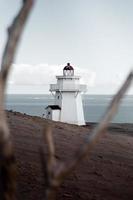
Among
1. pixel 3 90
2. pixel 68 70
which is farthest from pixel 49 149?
pixel 68 70

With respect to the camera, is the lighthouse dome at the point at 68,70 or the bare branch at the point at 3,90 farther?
the lighthouse dome at the point at 68,70

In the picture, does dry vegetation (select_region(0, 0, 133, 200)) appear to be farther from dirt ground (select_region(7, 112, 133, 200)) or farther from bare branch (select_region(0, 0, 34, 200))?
dirt ground (select_region(7, 112, 133, 200))

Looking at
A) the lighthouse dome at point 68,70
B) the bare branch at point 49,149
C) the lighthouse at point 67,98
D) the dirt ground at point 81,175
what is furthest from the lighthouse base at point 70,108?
the bare branch at point 49,149

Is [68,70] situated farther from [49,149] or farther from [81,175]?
[49,149]

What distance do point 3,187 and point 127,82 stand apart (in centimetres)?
130

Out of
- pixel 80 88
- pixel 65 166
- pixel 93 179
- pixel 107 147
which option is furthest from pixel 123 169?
pixel 80 88

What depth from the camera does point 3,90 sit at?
296cm

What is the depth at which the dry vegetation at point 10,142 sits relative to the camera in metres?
2.97

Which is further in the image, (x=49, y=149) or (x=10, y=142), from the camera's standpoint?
→ (x=49, y=149)

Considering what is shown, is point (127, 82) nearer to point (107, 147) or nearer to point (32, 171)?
point (32, 171)

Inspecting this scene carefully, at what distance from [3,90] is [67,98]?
4183 cm

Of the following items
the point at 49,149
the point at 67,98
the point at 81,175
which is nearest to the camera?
the point at 49,149

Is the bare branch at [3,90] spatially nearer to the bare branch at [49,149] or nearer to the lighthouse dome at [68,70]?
the bare branch at [49,149]

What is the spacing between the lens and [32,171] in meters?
13.4
